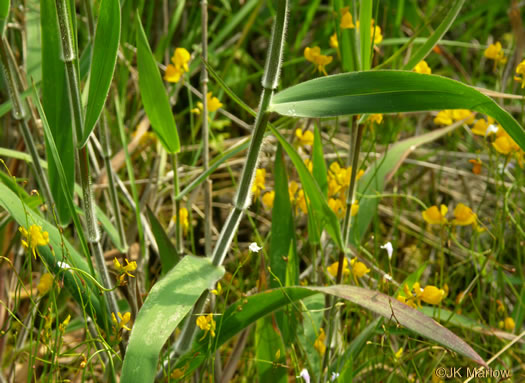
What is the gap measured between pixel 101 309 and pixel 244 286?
562 mm

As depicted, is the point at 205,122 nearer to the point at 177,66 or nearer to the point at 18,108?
the point at 177,66

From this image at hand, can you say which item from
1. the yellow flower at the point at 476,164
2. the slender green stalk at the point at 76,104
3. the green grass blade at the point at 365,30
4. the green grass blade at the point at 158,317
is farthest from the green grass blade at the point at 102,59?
the yellow flower at the point at 476,164

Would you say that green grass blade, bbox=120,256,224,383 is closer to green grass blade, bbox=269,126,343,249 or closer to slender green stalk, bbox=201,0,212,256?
green grass blade, bbox=269,126,343,249

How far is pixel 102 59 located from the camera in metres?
0.89

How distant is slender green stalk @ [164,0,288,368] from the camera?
807 mm

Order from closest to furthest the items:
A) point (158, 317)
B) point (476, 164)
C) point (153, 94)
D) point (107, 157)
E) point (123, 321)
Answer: point (158, 317) → point (123, 321) → point (153, 94) → point (107, 157) → point (476, 164)

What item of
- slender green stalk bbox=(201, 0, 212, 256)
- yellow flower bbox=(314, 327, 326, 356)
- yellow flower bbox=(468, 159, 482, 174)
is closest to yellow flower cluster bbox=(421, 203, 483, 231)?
yellow flower bbox=(468, 159, 482, 174)

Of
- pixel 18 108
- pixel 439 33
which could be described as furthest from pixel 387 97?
pixel 18 108

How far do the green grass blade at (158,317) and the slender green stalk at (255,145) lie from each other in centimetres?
8

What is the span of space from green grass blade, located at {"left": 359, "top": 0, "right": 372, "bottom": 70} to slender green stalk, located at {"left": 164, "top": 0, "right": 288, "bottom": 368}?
214mm

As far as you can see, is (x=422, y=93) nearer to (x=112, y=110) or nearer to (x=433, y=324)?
(x=433, y=324)

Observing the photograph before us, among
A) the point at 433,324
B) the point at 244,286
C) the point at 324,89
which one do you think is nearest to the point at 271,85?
the point at 324,89

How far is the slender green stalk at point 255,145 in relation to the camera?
31.8 inches

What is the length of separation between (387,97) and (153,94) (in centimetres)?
40
